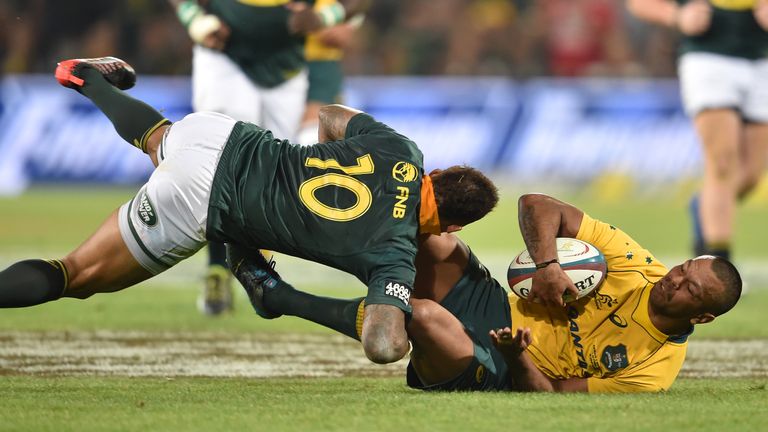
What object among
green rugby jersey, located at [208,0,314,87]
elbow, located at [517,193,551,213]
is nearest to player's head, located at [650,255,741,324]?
elbow, located at [517,193,551,213]

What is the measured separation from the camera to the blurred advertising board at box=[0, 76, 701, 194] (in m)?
18.2

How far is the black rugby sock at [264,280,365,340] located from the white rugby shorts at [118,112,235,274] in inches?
17.5

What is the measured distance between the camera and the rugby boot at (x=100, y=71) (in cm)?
611

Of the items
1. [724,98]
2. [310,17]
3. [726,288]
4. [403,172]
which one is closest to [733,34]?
[724,98]

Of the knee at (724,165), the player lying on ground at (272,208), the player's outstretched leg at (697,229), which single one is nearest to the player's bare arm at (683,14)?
the knee at (724,165)

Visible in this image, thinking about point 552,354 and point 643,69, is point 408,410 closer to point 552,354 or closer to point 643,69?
point 552,354

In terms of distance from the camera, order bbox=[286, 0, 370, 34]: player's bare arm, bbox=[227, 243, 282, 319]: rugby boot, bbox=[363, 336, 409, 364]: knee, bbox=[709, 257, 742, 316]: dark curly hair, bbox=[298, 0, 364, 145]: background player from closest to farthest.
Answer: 1. bbox=[363, 336, 409, 364]: knee
2. bbox=[709, 257, 742, 316]: dark curly hair
3. bbox=[227, 243, 282, 319]: rugby boot
4. bbox=[286, 0, 370, 34]: player's bare arm
5. bbox=[298, 0, 364, 145]: background player

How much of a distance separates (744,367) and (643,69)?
14046 millimetres

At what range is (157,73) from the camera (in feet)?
63.6

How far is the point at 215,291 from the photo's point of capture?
28.3ft

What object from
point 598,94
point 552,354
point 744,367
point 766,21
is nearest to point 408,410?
point 552,354

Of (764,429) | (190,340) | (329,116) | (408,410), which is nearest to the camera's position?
(764,429)

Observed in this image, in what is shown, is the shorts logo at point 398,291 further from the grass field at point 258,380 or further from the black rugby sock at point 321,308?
the grass field at point 258,380

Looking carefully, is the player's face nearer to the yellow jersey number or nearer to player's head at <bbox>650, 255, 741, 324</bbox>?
player's head at <bbox>650, 255, 741, 324</bbox>
